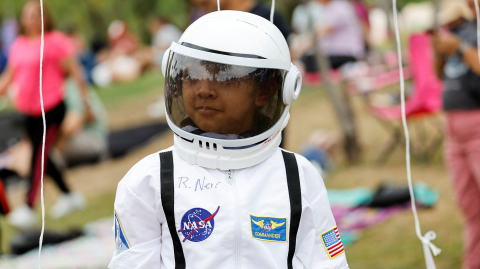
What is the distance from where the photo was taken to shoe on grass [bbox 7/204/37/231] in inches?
189

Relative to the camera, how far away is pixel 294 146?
714cm

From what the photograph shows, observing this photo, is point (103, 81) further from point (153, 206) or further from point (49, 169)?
point (153, 206)

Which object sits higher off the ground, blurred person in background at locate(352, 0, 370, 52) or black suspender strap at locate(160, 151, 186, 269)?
black suspender strap at locate(160, 151, 186, 269)

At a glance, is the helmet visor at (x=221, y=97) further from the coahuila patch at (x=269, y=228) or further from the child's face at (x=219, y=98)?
the coahuila patch at (x=269, y=228)

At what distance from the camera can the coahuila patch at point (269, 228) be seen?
163 cm

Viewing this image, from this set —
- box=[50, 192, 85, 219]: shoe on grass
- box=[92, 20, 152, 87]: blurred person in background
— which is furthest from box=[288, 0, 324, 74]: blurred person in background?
box=[92, 20, 152, 87]: blurred person in background

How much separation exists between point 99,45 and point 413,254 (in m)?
12.4

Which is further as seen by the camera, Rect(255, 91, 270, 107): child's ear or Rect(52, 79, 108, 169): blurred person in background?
Rect(52, 79, 108, 169): blurred person in background

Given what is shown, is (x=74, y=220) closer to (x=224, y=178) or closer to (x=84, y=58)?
(x=224, y=178)

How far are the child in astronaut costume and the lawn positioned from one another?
2.36m

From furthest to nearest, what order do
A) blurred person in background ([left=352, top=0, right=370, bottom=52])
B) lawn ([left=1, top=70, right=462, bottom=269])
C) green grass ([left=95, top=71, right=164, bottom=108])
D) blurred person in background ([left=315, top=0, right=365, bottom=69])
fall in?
green grass ([left=95, top=71, right=164, bottom=108]), blurred person in background ([left=352, top=0, right=370, bottom=52]), blurred person in background ([left=315, top=0, right=365, bottom=69]), lawn ([left=1, top=70, right=462, bottom=269])

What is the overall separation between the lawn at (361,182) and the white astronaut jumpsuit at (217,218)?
2.34m

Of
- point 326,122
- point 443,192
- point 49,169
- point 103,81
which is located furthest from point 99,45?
point 443,192

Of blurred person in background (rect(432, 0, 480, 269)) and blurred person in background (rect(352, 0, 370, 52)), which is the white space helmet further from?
blurred person in background (rect(352, 0, 370, 52))
